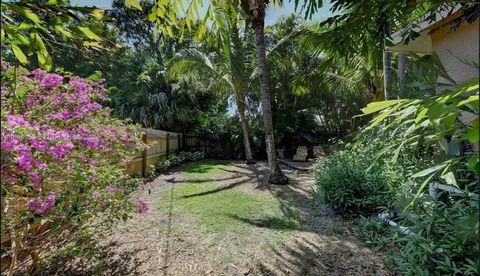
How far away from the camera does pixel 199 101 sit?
15.8 m

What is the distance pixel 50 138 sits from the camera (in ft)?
7.66

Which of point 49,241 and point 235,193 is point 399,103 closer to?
point 49,241

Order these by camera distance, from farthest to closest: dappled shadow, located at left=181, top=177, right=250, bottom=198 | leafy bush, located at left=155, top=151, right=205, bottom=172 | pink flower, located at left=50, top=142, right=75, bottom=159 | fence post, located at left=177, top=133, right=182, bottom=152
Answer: fence post, located at left=177, top=133, right=182, bottom=152
leafy bush, located at left=155, top=151, right=205, bottom=172
dappled shadow, located at left=181, top=177, right=250, bottom=198
pink flower, located at left=50, top=142, right=75, bottom=159

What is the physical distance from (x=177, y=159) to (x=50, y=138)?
385 inches

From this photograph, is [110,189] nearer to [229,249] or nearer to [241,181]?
[229,249]

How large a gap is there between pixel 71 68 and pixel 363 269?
56.1 feet

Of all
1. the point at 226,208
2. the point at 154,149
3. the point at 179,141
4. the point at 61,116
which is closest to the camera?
the point at 61,116

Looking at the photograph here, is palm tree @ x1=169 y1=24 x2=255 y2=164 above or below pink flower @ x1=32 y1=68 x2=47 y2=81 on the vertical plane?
above

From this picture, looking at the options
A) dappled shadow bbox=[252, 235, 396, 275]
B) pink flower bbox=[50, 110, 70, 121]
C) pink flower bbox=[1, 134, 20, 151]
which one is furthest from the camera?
dappled shadow bbox=[252, 235, 396, 275]

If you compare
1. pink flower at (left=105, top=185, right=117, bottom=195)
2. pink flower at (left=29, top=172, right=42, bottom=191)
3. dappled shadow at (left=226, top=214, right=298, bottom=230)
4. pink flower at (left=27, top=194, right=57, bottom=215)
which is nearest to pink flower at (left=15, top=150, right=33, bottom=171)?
pink flower at (left=29, top=172, right=42, bottom=191)

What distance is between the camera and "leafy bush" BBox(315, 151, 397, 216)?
14.7 feet

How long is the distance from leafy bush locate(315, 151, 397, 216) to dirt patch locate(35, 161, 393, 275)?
316 millimetres

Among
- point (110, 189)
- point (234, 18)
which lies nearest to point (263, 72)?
point (234, 18)

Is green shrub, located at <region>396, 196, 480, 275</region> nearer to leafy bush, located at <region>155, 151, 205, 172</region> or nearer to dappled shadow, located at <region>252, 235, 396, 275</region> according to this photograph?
dappled shadow, located at <region>252, 235, 396, 275</region>
